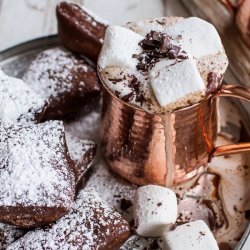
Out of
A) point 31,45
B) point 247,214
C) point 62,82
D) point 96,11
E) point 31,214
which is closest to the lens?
point 31,214

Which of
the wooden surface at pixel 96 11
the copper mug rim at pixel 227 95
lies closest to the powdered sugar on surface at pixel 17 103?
the copper mug rim at pixel 227 95

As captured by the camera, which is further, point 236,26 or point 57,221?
point 236,26

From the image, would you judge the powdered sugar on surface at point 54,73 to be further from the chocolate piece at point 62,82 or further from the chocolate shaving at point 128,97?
the chocolate shaving at point 128,97

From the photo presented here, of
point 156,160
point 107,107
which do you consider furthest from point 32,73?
point 156,160

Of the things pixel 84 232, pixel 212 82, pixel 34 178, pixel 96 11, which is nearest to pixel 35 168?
pixel 34 178

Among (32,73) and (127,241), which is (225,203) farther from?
(32,73)

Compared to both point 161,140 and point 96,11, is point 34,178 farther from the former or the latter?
point 96,11

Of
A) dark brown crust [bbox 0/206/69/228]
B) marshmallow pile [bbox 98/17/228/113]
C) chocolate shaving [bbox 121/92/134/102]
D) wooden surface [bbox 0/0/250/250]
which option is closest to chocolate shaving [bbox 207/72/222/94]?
marshmallow pile [bbox 98/17/228/113]
